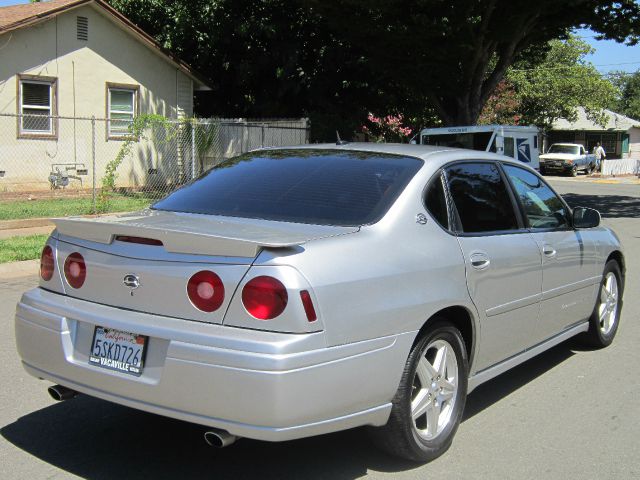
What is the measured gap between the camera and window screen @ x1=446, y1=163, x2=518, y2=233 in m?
4.36

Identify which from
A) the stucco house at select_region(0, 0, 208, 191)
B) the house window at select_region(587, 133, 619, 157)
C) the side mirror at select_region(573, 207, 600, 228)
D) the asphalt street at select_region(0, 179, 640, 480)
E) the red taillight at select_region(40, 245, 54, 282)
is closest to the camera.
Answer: the asphalt street at select_region(0, 179, 640, 480)

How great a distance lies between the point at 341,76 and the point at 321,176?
20542mm

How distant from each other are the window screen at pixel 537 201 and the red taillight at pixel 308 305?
2.40m

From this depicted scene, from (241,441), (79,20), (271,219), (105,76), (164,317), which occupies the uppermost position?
(79,20)

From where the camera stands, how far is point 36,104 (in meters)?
18.3

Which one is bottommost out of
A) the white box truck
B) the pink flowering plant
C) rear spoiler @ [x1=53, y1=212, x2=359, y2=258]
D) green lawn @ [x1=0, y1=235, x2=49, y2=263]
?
green lawn @ [x1=0, y1=235, x2=49, y2=263]

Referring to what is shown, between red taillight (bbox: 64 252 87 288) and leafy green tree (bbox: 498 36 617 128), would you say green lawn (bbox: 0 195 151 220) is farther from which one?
leafy green tree (bbox: 498 36 617 128)

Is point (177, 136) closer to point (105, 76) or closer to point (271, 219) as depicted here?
point (105, 76)

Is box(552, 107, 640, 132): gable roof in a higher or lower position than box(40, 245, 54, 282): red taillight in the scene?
higher

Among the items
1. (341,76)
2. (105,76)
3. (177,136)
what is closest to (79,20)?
(105,76)

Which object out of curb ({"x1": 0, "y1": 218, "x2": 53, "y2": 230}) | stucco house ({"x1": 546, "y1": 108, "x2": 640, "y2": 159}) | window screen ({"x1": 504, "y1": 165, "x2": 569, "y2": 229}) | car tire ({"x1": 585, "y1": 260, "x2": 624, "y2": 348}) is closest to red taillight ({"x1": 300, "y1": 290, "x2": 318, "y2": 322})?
window screen ({"x1": 504, "y1": 165, "x2": 569, "y2": 229})

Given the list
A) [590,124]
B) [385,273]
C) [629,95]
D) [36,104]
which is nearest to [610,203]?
[36,104]

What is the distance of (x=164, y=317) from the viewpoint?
3344 millimetres

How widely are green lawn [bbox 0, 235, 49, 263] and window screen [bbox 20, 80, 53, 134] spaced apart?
298 inches
